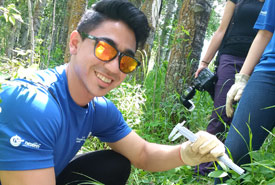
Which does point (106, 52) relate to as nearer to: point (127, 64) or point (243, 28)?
point (127, 64)

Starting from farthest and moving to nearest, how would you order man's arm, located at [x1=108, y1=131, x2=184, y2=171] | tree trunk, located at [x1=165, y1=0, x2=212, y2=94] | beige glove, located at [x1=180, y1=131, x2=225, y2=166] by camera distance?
tree trunk, located at [x1=165, y1=0, x2=212, y2=94]
man's arm, located at [x1=108, y1=131, x2=184, y2=171]
beige glove, located at [x1=180, y1=131, x2=225, y2=166]

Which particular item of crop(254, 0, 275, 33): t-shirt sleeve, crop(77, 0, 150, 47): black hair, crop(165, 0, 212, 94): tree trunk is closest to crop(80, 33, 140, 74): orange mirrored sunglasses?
crop(77, 0, 150, 47): black hair

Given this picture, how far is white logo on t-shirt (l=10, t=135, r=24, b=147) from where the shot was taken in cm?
133

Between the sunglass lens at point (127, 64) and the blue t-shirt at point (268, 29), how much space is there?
2.76 ft

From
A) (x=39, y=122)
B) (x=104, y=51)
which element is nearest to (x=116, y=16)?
(x=104, y=51)

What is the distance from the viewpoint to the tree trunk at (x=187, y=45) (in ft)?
12.0

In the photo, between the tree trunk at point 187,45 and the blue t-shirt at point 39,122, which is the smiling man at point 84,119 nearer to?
the blue t-shirt at point 39,122

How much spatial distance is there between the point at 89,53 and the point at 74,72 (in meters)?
0.16

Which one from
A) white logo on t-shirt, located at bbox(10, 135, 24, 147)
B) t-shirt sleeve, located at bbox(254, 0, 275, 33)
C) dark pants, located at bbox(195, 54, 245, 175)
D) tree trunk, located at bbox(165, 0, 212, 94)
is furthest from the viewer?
tree trunk, located at bbox(165, 0, 212, 94)

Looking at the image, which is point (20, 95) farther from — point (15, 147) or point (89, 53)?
point (89, 53)

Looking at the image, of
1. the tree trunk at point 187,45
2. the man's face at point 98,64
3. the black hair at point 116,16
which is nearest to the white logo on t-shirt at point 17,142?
the man's face at point 98,64

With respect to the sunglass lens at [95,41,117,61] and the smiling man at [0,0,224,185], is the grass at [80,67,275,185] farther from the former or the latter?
the sunglass lens at [95,41,117,61]

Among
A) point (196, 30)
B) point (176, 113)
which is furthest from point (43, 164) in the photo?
point (196, 30)

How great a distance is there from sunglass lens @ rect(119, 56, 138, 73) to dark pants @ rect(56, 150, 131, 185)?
28.7 inches
